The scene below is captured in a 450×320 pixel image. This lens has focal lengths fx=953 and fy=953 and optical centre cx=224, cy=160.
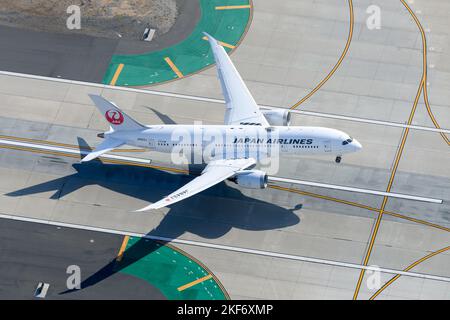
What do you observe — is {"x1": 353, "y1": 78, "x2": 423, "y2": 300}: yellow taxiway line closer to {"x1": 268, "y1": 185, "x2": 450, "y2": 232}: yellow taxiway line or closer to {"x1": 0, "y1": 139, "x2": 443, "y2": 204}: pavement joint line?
{"x1": 268, "y1": 185, "x2": 450, "y2": 232}: yellow taxiway line

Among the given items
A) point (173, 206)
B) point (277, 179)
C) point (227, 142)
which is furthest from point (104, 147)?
point (277, 179)

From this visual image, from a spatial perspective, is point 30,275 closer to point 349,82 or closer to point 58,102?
point 58,102

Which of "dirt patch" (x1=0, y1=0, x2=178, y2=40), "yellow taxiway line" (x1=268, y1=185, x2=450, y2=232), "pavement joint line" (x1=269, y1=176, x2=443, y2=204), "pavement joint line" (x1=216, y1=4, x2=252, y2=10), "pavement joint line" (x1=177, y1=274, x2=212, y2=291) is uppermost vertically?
"pavement joint line" (x1=216, y1=4, x2=252, y2=10)

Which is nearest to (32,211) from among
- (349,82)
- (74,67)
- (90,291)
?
(90,291)

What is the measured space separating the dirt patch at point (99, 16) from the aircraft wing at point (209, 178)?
2733cm

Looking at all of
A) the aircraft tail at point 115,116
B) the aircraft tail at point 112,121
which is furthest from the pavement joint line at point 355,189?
the aircraft tail at point 112,121

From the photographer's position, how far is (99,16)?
121688mm

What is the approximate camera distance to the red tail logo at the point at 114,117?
3962 inches

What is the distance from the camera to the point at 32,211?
101m

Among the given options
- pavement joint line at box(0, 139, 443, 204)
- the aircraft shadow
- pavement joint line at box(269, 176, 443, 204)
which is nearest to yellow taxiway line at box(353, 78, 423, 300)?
pavement joint line at box(269, 176, 443, 204)

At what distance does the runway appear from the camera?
9562cm

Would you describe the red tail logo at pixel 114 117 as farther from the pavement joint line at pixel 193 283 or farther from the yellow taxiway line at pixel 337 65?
the yellow taxiway line at pixel 337 65
